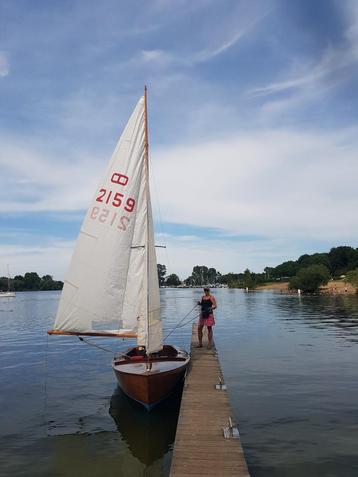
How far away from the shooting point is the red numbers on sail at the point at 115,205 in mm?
17516

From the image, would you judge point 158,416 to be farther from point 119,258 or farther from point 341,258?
point 341,258

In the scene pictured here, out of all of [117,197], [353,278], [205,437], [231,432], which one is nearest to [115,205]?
[117,197]

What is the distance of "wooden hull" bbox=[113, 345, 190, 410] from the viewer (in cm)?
1595

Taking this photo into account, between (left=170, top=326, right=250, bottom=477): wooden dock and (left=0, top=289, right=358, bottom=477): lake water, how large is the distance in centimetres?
146

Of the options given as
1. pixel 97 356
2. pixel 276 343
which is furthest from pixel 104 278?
pixel 276 343

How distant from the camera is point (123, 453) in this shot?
45.0ft

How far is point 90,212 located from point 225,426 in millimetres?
9901

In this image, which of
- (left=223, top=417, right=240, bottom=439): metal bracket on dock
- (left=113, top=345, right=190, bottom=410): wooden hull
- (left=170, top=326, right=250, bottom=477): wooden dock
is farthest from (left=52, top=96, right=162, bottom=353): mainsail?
(left=223, top=417, right=240, bottom=439): metal bracket on dock

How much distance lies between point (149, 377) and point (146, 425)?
1947mm

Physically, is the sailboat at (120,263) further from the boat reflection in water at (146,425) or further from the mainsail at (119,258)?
the boat reflection in water at (146,425)

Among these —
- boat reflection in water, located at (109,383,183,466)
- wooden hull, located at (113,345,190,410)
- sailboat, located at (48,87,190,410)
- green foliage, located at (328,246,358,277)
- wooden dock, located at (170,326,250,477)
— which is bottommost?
boat reflection in water, located at (109,383,183,466)

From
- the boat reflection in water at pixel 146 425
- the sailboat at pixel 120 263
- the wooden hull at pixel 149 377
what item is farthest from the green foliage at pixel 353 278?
the sailboat at pixel 120 263

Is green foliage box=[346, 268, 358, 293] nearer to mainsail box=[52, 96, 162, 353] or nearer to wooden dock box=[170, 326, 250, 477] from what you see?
wooden dock box=[170, 326, 250, 477]

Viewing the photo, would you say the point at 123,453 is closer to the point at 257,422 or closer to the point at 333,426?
the point at 257,422
